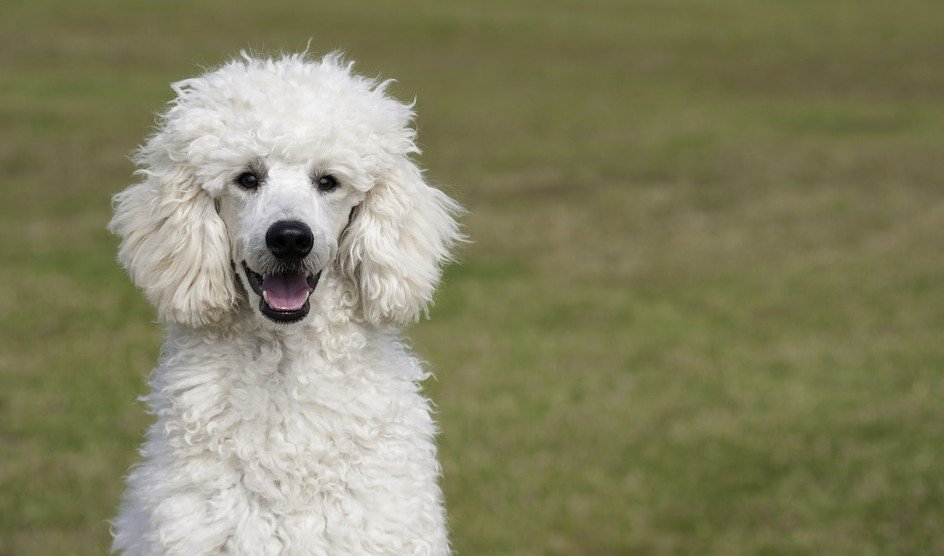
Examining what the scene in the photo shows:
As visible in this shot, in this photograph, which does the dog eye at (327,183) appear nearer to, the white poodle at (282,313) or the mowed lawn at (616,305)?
the white poodle at (282,313)

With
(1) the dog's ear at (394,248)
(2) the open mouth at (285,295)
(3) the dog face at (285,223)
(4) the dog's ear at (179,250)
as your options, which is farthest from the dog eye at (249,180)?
(1) the dog's ear at (394,248)

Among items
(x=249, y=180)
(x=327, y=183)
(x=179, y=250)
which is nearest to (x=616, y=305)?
(x=327, y=183)

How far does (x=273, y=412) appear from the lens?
4637 millimetres

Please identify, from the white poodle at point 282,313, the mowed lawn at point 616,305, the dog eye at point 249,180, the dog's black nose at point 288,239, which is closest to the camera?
the dog's black nose at point 288,239

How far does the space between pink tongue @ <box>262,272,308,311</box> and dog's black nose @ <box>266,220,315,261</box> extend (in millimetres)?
131

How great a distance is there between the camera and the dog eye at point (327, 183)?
4.65 m

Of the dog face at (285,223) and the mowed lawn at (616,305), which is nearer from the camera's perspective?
the dog face at (285,223)

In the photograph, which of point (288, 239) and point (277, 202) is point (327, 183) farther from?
point (288, 239)

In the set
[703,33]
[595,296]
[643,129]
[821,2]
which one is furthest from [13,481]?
[821,2]

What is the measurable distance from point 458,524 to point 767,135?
18.1 meters

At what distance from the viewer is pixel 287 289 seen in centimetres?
455

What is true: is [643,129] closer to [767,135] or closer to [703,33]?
[767,135]

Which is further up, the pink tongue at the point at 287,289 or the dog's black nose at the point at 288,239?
the dog's black nose at the point at 288,239

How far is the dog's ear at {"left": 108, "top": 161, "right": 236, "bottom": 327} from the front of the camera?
454cm
